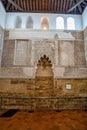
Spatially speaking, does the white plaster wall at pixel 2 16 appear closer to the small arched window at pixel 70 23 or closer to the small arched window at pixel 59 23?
the small arched window at pixel 59 23

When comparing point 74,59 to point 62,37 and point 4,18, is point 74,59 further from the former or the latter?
point 4,18

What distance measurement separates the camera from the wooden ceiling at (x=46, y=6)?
Result: 8.70 meters

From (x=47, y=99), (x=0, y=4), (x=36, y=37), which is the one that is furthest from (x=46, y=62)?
(x=0, y=4)

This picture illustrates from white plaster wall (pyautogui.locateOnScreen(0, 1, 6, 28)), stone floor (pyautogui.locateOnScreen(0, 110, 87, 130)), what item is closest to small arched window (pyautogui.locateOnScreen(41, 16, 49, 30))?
white plaster wall (pyautogui.locateOnScreen(0, 1, 6, 28))

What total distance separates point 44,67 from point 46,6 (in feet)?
14.0

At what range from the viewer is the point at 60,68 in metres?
8.31

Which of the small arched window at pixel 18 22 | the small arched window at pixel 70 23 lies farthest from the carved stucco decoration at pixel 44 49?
the small arched window at pixel 18 22

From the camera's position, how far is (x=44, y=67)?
28.0 ft

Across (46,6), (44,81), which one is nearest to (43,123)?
(44,81)

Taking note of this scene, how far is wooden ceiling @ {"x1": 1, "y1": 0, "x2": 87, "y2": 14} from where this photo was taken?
8.70m

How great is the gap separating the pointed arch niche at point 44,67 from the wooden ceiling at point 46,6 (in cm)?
352

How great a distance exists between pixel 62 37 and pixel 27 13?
10.3 ft

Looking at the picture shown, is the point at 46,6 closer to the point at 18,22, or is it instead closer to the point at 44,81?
the point at 18,22

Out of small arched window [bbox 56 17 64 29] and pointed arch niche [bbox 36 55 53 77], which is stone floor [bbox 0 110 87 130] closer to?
pointed arch niche [bbox 36 55 53 77]
